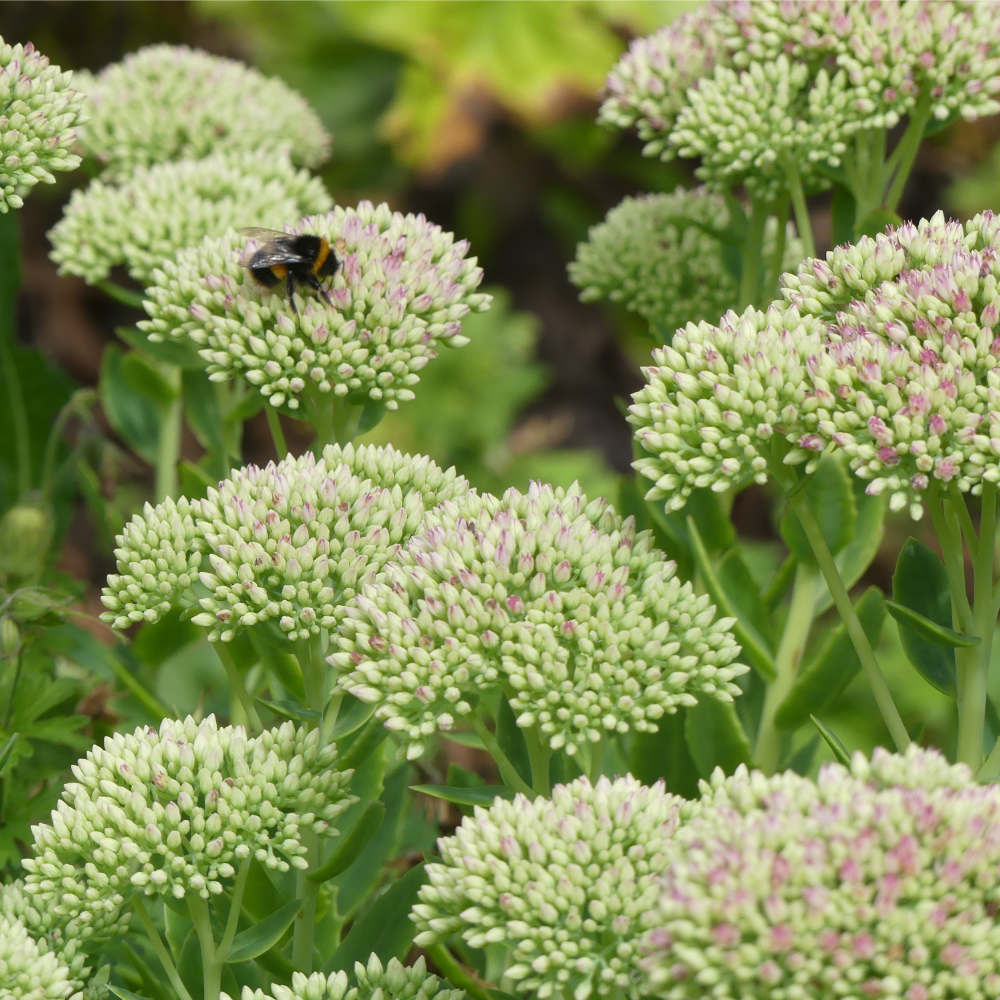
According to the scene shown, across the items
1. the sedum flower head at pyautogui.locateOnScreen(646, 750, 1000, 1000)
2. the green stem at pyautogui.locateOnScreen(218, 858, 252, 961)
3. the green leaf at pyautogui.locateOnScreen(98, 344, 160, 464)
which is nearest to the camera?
the sedum flower head at pyautogui.locateOnScreen(646, 750, 1000, 1000)

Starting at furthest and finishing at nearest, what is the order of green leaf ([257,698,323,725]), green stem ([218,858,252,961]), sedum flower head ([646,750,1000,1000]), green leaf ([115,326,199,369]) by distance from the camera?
green leaf ([115,326,199,369]), green leaf ([257,698,323,725]), green stem ([218,858,252,961]), sedum flower head ([646,750,1000,1000])

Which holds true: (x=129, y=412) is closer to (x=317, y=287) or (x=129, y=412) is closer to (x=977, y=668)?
(x=317, y=287)

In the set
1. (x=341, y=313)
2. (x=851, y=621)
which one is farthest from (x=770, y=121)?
(x=851, y=621)

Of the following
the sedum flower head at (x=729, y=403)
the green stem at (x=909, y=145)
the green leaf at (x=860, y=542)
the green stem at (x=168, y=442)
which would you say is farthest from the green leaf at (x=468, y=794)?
the green stem at (x=168, y=442)

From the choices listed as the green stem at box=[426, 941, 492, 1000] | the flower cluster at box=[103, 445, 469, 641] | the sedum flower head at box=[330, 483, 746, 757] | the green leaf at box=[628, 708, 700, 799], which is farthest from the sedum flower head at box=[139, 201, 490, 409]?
the green stem at box=[426, 941, 492, 1000]

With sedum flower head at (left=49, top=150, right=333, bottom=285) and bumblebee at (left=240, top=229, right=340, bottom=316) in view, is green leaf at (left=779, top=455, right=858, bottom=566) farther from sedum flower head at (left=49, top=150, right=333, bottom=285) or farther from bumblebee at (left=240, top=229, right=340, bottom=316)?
sedum flower head at (left=49, top=150, right=333, bottom=285)

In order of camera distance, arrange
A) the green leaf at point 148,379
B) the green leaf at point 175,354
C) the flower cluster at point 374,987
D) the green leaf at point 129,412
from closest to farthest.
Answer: the flower cluster at point 374,987 → the green leaf at point 175,354 → the green leaf at point 148,379 → the green leaf at point 129,412

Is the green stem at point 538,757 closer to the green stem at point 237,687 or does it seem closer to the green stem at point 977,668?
the green stem at point 237,687
